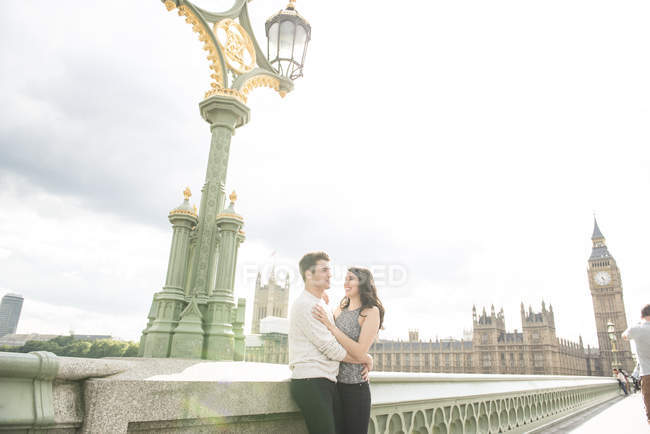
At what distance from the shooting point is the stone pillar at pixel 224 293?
431 cm

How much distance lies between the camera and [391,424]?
2.87 metres

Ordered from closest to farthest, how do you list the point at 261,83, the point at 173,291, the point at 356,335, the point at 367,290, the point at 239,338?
the point at 356,335, the point at 367,290, the point at 173,291, the point at 239,338, the point at 261,83

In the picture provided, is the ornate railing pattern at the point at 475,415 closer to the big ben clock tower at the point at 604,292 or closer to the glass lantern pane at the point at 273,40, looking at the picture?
the glass lantern pane at the point at 273,40

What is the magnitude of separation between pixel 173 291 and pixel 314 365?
2.99 meters

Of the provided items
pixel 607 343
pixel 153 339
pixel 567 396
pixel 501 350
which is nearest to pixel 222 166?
pixel 153 339

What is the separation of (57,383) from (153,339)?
3.04 metres

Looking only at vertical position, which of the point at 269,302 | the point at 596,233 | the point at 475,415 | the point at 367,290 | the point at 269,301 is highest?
the point at 596,233

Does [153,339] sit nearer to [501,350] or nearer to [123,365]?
[123,365]

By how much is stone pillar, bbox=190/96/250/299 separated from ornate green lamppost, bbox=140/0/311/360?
0.01 meters

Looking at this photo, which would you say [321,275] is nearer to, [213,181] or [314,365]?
[314,365]

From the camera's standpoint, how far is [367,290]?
2.28 m

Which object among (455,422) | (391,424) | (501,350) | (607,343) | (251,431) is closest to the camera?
(251,431)

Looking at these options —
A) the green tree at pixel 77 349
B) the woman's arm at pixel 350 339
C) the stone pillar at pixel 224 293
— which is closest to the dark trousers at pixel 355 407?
the woman's arm at pixel 350 339

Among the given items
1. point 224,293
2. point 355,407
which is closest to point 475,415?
point 355,407
